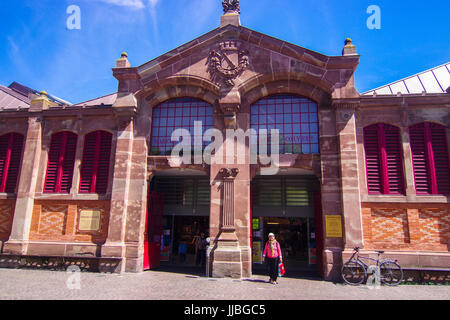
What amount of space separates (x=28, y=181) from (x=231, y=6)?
11791 mm

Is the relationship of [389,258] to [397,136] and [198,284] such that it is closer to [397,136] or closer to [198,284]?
[397,136]

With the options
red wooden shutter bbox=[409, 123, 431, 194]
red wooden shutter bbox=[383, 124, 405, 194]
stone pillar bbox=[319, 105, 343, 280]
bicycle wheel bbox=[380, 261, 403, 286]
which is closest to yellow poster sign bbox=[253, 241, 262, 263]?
stone pillar bbox=[319, 105, 343, 280]

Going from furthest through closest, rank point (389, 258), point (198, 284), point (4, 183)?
point (4, 183) → point (389, 258) → point (198, 284)

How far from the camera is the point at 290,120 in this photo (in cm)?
1276

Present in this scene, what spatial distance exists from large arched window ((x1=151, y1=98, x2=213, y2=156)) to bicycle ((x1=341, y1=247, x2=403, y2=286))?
7372 millimetres

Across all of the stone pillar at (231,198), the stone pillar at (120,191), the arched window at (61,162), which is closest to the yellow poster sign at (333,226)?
the stone pillar at (231,198)

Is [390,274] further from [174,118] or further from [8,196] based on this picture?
[8,196]

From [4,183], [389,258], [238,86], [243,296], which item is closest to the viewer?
[243,296]

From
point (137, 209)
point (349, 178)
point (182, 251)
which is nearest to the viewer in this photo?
point (349, 178)

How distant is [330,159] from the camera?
1184cm

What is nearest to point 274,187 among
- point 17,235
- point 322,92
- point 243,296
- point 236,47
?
point 322,92

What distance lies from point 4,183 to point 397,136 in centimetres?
1690

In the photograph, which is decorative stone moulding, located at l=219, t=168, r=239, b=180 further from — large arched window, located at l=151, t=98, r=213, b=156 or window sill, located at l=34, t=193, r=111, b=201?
window sill, located at l=34, t=193, r=111, b=201

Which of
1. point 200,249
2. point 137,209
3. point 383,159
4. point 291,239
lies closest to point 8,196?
point 137,209
